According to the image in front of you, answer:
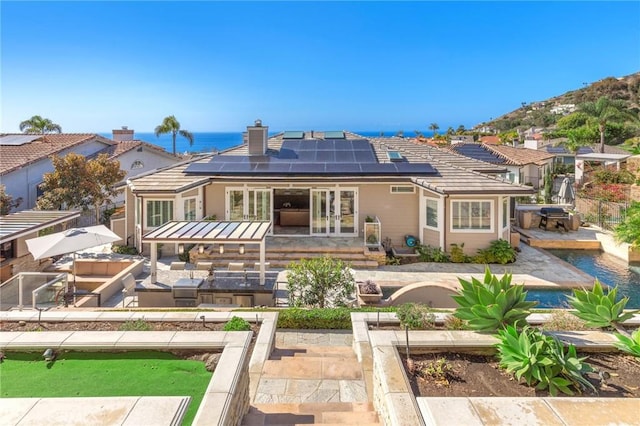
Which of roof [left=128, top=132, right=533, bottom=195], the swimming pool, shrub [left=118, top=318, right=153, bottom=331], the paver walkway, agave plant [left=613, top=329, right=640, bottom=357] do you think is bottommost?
the swimming pool

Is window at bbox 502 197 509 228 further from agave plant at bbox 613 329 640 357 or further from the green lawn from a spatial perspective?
the green lawn

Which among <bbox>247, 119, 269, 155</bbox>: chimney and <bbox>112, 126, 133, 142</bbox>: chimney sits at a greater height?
<bbox>112, 126, 133, 142</bbox>: chimney

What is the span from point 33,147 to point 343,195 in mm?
20376

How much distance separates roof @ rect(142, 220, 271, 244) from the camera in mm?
10508

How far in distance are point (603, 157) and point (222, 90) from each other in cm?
3809

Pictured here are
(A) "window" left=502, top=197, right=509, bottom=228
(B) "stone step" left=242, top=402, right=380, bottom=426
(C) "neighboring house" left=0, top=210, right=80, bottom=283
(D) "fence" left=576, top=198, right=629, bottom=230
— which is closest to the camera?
(B) "stone step" left=242, top=402, right=380, bottom=426

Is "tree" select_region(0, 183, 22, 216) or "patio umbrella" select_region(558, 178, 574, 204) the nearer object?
"tree" select_region(0, 183, 22, 216)

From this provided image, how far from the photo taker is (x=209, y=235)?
1083 centimetres

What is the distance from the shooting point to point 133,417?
3432 mm

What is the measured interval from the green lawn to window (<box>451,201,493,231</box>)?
12533 mm

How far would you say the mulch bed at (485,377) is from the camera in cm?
449

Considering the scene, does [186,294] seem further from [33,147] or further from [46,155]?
[33,147]

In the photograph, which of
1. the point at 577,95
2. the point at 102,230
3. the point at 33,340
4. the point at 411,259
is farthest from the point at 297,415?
the point at 577,95

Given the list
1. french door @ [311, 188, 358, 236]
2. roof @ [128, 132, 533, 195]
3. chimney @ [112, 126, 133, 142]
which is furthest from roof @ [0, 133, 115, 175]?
french door @ [311, 188, 358, 236]
